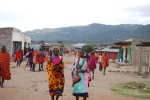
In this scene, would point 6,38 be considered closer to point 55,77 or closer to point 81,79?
point 55,77

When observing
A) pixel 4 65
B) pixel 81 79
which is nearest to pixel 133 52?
pixel 4 65

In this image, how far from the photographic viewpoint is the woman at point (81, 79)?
917 cm

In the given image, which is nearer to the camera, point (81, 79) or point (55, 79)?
point (81, 79)

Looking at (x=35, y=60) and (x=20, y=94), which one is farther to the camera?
(x=35, y=60)

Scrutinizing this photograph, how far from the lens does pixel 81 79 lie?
30.4 feet

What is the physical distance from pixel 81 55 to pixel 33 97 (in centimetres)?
254

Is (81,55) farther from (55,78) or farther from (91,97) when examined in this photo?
(91,97)

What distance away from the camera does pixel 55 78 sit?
30.7 ft

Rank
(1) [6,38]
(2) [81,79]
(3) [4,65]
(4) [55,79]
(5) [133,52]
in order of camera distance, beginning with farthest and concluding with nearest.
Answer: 1. (5) [133,52]
2. (1) [6,38]
3. (3) [4,65]
4. (4) [55,79]
5. (2) [81,79]

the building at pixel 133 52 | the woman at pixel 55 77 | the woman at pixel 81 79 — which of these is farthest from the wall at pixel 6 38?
the woman at pixel 81 79

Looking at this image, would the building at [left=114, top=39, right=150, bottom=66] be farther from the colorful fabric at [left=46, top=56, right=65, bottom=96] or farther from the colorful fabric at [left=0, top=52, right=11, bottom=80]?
the colorful fabric at [left=46, top=56, right=65, bottom=96]

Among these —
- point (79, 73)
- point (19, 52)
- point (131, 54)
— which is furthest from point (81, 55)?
point (131, 54)

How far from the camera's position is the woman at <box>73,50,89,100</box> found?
9.17 m

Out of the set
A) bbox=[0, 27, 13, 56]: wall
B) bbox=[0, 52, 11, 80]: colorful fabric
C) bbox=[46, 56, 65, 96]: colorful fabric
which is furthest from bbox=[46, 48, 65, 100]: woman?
bbox=[0, 27, 13, 56]: wall
